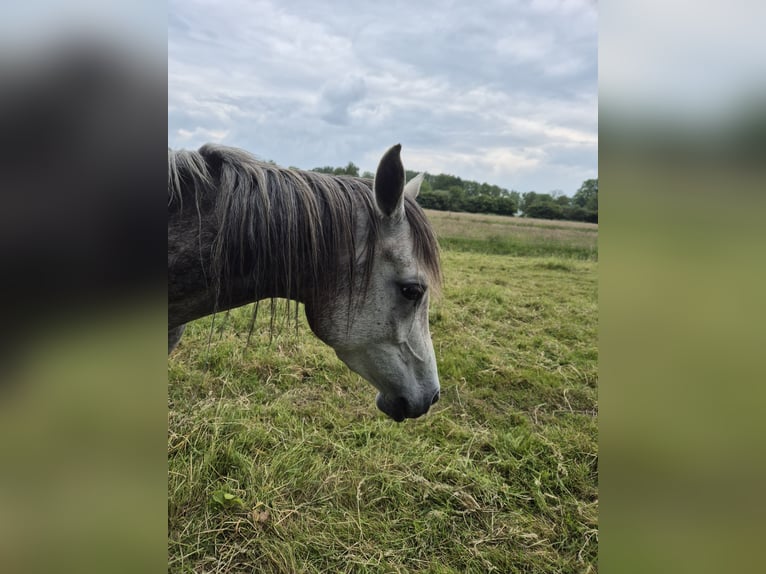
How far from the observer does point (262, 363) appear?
7.91ft

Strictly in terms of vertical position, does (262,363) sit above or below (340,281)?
below

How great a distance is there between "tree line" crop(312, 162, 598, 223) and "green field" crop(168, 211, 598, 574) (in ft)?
0.58

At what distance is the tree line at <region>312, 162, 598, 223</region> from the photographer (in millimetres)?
1960

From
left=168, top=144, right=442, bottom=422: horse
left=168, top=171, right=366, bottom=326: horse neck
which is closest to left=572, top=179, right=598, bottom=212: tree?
left=168, top=144, right=442, bottom=422: horse

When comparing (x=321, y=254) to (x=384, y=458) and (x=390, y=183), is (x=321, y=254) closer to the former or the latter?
(x=390, y=183)

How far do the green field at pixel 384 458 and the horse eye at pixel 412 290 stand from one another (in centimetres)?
47

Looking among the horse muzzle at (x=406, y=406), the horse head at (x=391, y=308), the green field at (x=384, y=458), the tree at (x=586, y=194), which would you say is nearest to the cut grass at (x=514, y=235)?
the green field at (x=384, y=458)

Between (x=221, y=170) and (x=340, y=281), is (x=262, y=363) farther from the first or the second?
(x=221, y=170)

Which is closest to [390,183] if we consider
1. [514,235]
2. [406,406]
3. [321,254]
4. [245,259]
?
[321,254]

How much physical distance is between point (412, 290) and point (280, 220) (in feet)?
1.61

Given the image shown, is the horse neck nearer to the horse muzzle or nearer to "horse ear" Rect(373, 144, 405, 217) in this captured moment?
"horse ear" Rect(373, 144, 405, 217)

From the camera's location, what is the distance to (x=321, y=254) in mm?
1247
